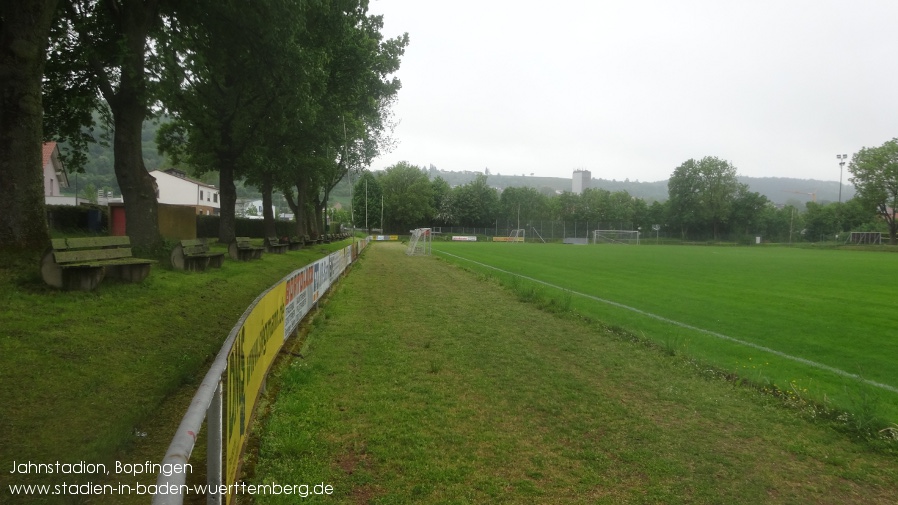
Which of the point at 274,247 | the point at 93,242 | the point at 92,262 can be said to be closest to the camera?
the point at 92,262

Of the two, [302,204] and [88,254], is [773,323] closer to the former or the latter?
[88,254]

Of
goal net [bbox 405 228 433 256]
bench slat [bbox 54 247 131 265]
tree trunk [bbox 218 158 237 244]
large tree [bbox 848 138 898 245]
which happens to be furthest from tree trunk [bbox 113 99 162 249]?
large tree [bbox 848 138 898 245]

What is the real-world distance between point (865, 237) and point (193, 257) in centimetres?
9674

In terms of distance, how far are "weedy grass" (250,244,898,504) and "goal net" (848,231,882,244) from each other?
306 ft

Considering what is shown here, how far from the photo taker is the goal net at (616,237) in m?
90.5

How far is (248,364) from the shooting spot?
4840 millimetres

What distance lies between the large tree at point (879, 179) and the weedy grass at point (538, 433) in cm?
8645

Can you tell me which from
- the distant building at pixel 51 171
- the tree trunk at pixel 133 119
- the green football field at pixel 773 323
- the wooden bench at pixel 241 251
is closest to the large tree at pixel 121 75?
the tree trunk at pixel 133 119

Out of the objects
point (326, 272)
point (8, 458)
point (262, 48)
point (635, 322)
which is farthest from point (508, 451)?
point (262, 48)

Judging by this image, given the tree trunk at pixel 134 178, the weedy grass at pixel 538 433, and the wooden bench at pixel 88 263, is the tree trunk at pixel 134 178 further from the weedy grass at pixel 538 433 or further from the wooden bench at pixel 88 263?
the weedy grass at pixel 538 433

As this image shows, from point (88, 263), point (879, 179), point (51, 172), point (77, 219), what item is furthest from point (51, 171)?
point (879, 179)

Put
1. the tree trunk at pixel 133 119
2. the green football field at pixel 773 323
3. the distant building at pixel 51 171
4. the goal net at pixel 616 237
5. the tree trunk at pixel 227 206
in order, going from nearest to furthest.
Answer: the green football field at pixel 773 323
the tree trunk at pixel 133 119
the tree trunk at pixel 227 206
the distant building at pixel 51 171
the goal net at pixel 616 237

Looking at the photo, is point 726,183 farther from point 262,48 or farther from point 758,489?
point 758,489

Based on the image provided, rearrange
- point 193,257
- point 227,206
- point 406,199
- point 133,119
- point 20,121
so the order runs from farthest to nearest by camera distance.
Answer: point 406,199 < point 227,206 < point 193,257 < point 133,119 < point 20,121
